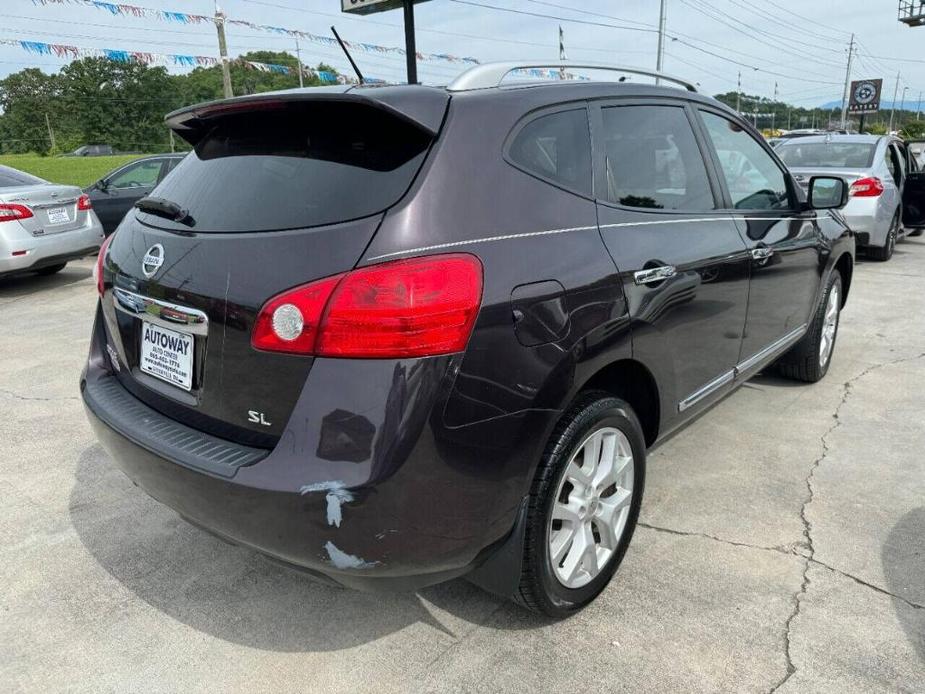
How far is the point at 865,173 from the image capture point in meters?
8.52

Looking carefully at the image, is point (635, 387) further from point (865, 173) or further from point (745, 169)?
point (865, 173)

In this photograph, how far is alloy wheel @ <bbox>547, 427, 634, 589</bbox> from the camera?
7.38 feet

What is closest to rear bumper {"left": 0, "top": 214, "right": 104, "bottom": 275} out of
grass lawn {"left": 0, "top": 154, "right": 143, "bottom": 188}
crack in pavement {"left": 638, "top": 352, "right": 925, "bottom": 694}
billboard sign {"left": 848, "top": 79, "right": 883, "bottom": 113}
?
crack in pavement {"left": 638, "top": 352, "right": 925, "bottom": 694}

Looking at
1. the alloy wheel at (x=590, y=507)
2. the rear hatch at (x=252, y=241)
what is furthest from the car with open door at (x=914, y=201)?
the rear hatch at (x=252, y=241)

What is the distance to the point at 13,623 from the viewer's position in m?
2.41

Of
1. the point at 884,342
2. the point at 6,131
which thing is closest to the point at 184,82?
the point at 6,131

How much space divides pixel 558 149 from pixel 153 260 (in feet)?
4.28

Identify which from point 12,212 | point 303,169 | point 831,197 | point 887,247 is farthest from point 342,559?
point 887,247

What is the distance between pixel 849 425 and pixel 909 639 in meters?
1.97

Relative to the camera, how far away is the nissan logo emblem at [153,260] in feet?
7.16

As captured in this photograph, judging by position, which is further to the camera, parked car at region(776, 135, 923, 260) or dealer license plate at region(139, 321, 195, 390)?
parked car at region(776, 135, 923, 260)

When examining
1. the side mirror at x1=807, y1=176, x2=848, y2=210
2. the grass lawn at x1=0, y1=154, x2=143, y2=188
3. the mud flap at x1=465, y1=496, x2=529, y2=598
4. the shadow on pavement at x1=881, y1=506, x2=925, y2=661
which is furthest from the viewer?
the grass lawn at x1=0, y1=154, x2=143, y2=188

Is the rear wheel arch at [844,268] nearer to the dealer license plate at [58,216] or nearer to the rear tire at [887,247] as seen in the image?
the rear tire at [887,247]

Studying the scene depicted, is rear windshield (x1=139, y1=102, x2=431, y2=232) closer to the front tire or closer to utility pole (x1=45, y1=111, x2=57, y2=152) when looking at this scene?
the front tire
